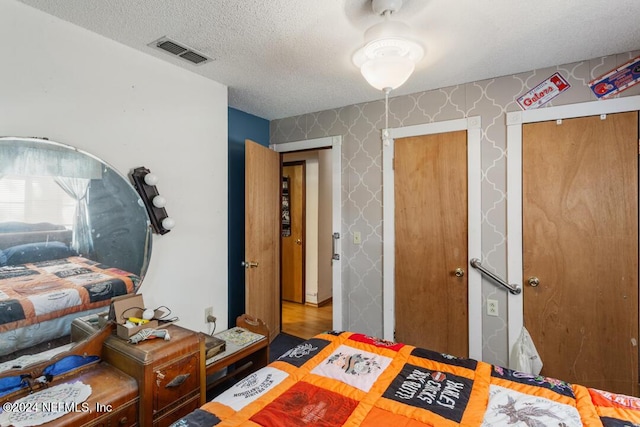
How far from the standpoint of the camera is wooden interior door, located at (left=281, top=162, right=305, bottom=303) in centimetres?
463

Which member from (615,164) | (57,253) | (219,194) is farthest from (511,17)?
(57,253)

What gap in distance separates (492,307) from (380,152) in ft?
5.01

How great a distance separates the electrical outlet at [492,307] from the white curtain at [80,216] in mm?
2662

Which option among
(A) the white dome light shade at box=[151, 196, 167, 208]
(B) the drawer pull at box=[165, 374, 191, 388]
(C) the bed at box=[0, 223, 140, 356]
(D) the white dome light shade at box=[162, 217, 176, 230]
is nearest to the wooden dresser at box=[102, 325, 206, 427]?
(B) the drawer pull at box=[165, 374, 191, 388]

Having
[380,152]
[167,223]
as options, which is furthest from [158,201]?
[380,152]

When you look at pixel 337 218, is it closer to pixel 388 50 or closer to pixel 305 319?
pixel 305 319

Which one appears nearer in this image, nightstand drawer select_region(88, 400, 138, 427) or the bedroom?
nightstand drawer select_region(88, 400, 138, 427)

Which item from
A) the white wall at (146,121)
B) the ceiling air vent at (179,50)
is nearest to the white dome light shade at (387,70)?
the ceiling air vent at (179,50)

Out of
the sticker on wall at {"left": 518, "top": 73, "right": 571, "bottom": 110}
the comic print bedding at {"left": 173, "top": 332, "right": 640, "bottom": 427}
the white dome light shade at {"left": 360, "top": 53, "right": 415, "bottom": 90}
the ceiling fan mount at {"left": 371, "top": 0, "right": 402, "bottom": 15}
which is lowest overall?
the comic print bedding at {"left": 173, "top": 332, "right": 640, "bottom": 427}

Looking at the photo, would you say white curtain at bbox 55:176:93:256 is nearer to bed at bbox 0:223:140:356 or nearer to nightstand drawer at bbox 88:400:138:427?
bed at bbox 0:223:140:356

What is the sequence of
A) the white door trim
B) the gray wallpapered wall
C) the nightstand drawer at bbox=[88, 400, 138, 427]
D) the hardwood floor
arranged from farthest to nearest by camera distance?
the hardwood floor, the white door trim, the gray wallpapered wall, the nightstand drawer at bbox=[88, 400, 138, 427]

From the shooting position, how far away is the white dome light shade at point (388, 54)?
4.92 ft

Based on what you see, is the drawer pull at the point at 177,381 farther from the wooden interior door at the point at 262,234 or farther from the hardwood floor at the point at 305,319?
the hardwood floor at the point at 305,319

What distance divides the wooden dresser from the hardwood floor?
6.28ft
